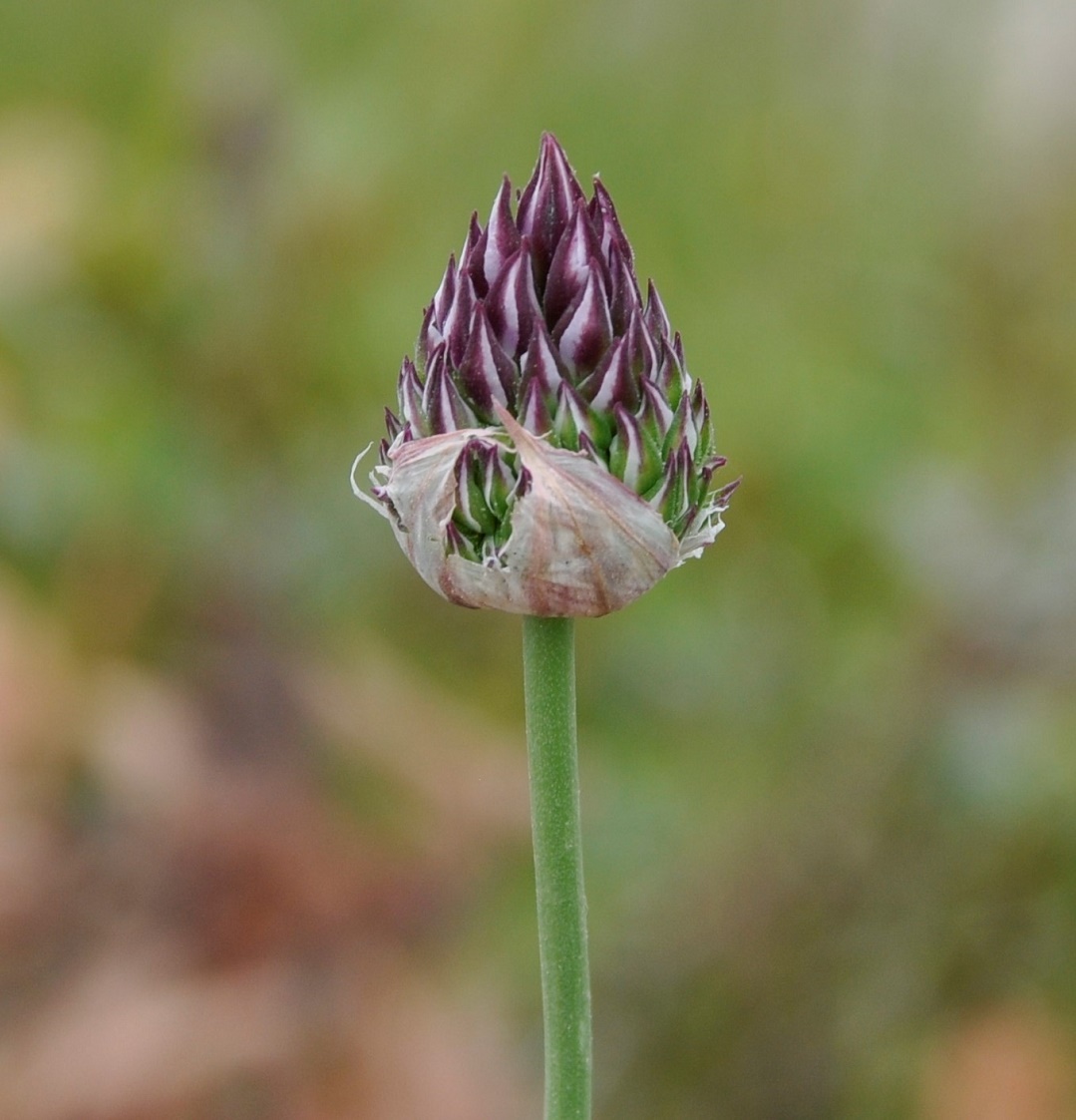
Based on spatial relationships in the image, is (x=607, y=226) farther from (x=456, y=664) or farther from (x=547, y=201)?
(x=456, y=664)

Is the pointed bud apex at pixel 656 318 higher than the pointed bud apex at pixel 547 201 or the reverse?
the reverse

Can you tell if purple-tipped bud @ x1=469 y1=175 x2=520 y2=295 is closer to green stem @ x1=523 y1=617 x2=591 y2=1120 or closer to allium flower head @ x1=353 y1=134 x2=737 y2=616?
allium flower head @ x1=353 y1=134 x2=737 y2=616

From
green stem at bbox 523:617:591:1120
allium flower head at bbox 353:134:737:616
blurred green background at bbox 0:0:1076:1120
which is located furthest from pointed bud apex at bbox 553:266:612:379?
blurred green background at bbox 0:0:1076:1120

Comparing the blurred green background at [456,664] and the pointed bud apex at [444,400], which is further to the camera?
the blurred green background at [456,664]

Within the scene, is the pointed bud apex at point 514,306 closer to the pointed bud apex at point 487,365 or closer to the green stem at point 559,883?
the pointed bud apex at point 487,365

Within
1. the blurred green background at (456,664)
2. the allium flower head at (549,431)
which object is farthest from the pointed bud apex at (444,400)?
the blurred green background at (456,664)
